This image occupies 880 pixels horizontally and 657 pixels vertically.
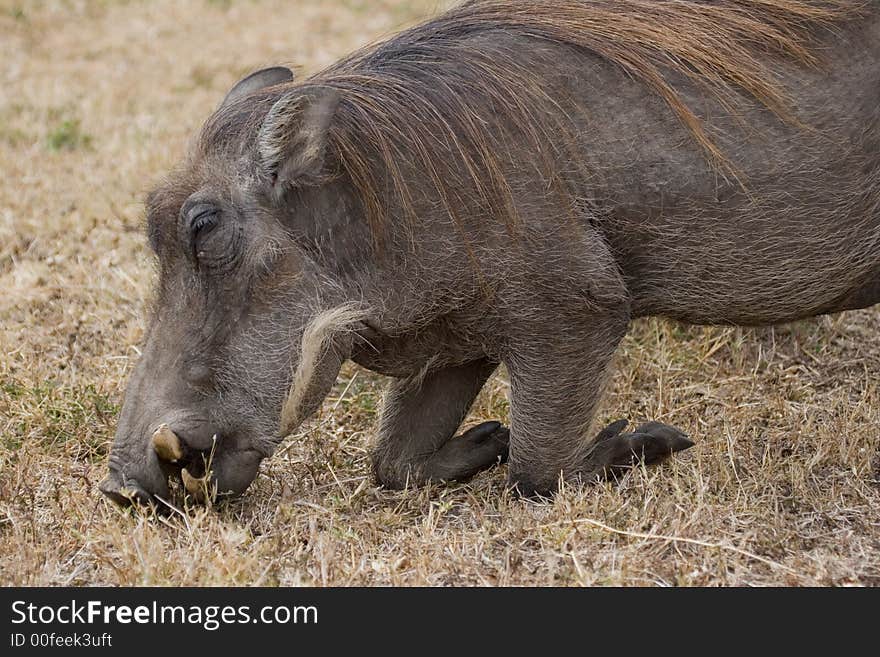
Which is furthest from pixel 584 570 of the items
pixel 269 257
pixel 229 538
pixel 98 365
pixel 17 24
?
pixel 17 24

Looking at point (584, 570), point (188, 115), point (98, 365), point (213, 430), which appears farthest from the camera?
point (188, 115)

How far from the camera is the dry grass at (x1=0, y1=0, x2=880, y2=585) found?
3.08 meters

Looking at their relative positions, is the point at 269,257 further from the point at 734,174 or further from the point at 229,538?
the point at 734,174

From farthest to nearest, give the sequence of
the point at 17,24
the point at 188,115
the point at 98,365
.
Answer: the point at 17,24 < the point at 188,115 < the point at 98,365

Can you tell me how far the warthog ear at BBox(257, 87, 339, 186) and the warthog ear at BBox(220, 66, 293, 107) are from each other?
17.7 inches

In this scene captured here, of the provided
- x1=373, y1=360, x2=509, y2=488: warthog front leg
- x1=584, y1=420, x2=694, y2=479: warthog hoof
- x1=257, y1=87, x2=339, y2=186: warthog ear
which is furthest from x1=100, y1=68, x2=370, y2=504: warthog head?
x1=584, y1=420, x2=694, y2=479: warthog hoof

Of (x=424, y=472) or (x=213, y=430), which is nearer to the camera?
(x=213, y=430)

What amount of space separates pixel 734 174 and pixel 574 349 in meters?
0.62

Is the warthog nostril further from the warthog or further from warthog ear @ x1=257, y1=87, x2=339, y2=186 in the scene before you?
warthog ear @ x1=257, y1=87, x2=339, y2=186

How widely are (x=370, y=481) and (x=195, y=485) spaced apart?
697 millimetres

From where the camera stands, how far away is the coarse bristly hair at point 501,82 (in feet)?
11.1

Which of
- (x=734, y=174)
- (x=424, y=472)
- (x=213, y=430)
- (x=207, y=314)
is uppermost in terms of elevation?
(x=734, y=174)

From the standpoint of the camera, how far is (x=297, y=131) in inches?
130

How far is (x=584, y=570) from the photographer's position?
9.76ft
